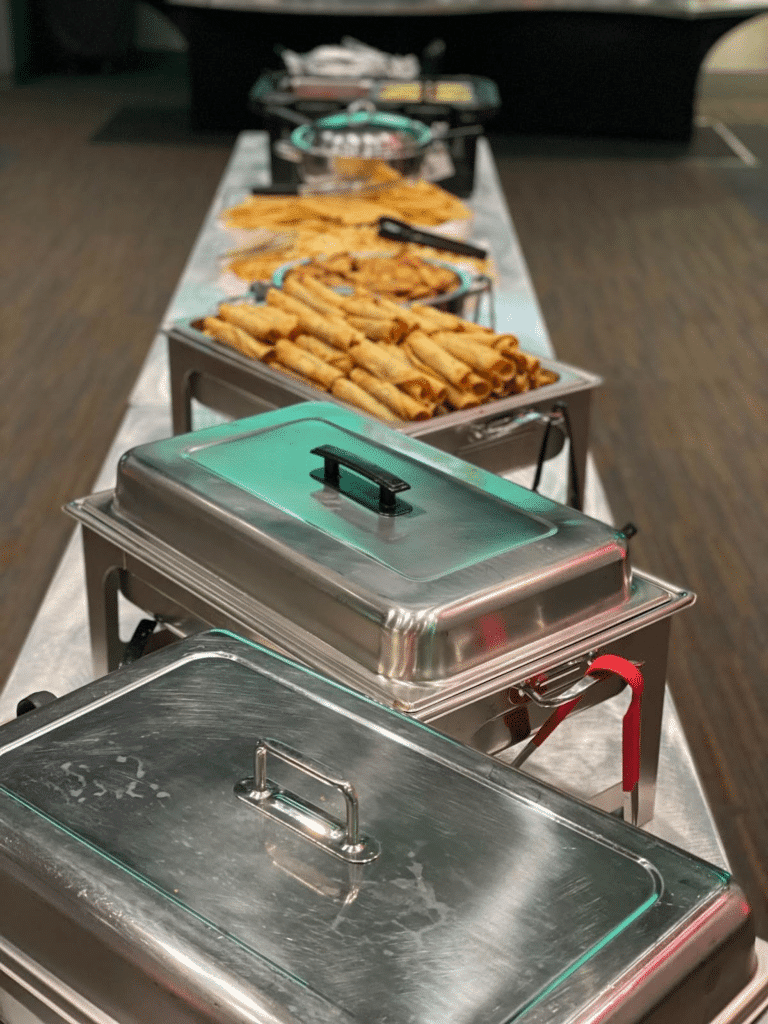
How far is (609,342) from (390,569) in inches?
120

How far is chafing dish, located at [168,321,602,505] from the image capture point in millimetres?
1402

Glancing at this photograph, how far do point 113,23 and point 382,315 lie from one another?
22.6 ft

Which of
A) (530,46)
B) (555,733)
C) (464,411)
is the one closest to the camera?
(555,733)

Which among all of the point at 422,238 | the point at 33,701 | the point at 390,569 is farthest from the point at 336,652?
the point at 422,238

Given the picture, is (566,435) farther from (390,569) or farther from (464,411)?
(390,569)

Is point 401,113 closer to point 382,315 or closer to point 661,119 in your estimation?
point 382,315

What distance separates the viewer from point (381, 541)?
2.94 ft

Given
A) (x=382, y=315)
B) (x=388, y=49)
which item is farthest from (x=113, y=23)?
Result: (x=382, y=315)

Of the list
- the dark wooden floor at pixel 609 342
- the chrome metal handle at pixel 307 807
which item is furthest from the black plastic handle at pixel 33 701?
the dark wooden floor at pixel 609 342

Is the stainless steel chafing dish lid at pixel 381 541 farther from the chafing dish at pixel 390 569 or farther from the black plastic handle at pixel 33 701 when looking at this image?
the black plastic handle at pixel 33 701

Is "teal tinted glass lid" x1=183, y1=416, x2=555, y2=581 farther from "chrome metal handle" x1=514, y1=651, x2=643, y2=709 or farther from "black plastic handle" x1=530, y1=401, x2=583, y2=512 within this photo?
"black plastic handle" x1=530, y1=401, x2=583, y2=512

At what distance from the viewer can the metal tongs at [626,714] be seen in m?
0.88

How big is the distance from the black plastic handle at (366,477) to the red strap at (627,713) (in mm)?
181

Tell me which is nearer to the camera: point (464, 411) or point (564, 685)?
point (564, 685)
